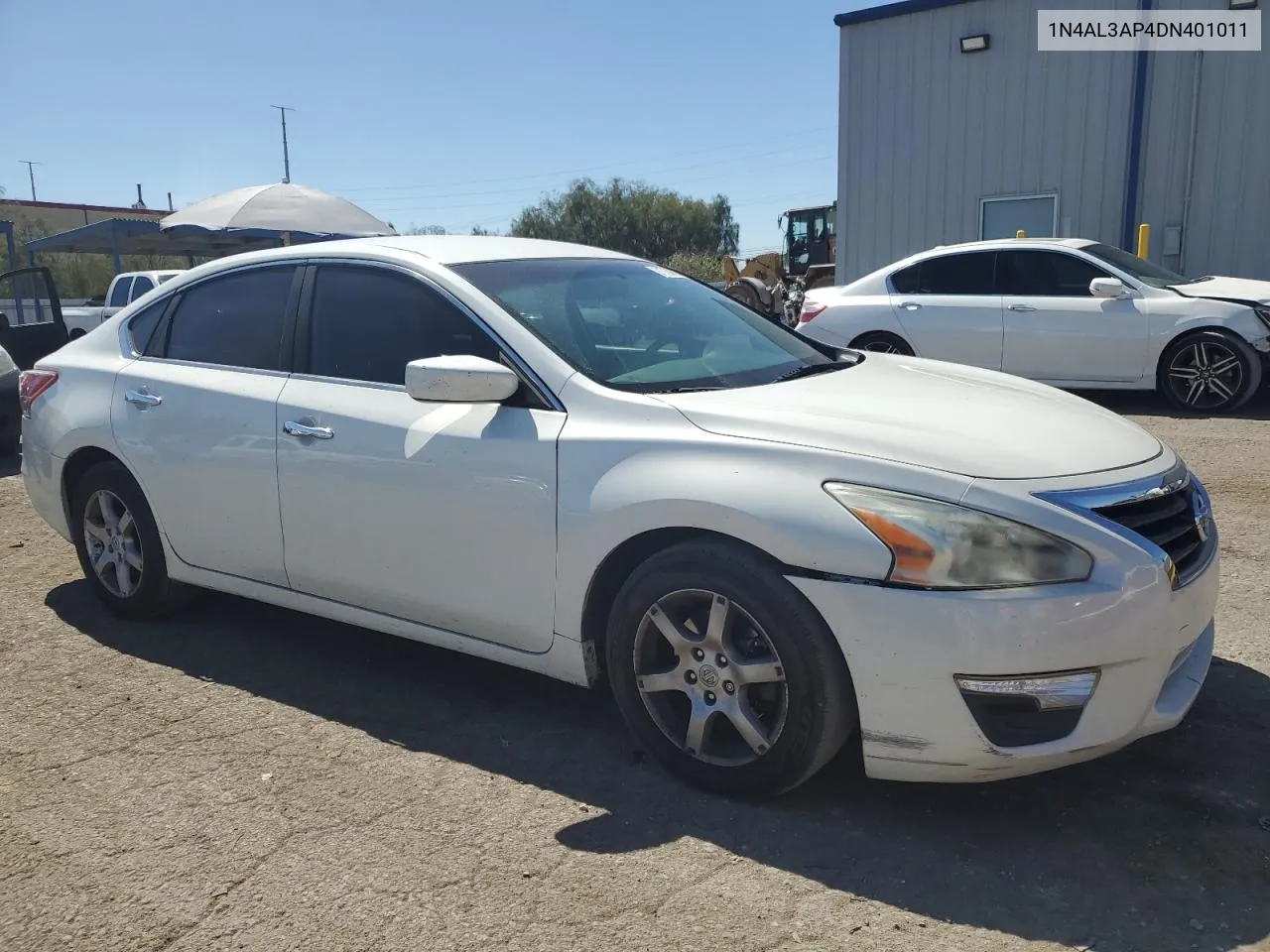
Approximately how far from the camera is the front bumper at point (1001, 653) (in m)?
2.54

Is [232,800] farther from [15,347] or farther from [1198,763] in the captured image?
[15,347]

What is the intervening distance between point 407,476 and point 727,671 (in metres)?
1.24

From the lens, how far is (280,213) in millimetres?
14297

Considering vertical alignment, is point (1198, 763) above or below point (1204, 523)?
below

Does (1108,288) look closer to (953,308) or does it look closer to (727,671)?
(953,308)

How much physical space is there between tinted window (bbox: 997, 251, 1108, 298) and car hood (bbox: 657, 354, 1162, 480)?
659cm

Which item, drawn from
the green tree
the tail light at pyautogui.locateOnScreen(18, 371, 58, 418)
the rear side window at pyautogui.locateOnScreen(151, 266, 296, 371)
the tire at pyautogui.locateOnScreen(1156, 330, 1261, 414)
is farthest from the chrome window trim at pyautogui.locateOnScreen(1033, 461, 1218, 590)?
the green tree

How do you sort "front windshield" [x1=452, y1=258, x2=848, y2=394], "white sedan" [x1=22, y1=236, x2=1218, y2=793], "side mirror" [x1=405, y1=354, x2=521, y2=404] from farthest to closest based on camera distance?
"front windshield" [x1=452, y1=258, x2=848, y2=394]
"side mirror" [x1=405, y1=354, x2=521, y2=404]
"white sedan" [x1=22, y1=236, x2=1218, y2=793]

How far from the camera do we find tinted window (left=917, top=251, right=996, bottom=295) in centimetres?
1002

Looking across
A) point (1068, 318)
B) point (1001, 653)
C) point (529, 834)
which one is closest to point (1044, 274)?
point (1068, 318)

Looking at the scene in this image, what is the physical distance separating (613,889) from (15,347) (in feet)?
29.1

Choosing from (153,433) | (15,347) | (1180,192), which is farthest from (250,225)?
(1180,192)

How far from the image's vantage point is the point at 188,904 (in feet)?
8.58

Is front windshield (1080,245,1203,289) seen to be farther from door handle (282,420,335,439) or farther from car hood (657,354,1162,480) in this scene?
door handle (282,420,335,439)
